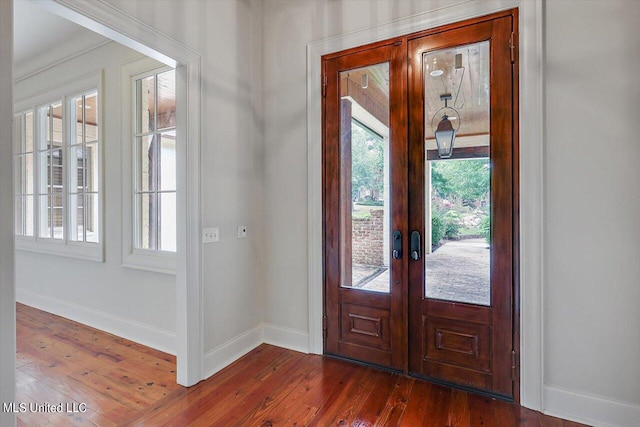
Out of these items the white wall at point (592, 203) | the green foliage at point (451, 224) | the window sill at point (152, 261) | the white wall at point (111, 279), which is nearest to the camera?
the white wall at point (592, 203)

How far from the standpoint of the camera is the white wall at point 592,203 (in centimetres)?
178

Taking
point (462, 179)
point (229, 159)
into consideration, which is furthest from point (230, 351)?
point (462, 179)

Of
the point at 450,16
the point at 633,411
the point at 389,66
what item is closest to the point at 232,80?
the point at 389,66

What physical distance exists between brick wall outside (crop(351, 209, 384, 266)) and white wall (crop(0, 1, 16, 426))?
2026 millimetres

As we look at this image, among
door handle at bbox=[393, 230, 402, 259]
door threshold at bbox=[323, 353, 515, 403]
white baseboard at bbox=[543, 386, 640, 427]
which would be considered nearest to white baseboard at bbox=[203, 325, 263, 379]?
door threshold at bbox=[323, 353, 515, 403]

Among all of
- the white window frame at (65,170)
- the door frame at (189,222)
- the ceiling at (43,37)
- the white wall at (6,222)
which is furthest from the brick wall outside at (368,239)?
the ceiling at (43,37)

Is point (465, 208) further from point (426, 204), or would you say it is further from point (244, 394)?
point (244, 394)

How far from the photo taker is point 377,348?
8.15ft

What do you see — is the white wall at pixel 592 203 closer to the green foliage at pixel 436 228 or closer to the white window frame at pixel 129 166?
the green foliage at pixel 436 228

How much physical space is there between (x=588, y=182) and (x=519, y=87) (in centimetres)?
71

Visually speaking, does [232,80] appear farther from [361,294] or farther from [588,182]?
[588,182]

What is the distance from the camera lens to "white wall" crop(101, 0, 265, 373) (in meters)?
2.38

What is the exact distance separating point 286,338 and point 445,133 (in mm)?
2166

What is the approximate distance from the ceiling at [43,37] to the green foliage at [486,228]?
3.82 meters
